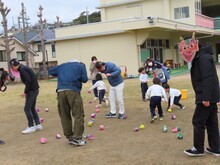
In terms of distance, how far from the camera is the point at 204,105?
500 cm

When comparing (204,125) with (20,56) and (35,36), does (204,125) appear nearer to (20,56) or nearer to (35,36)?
(20,56)

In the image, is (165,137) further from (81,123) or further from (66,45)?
(66,45)

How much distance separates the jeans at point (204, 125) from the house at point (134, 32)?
19.4m

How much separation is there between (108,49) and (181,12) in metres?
9.36

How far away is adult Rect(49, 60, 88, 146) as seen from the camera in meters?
6.32

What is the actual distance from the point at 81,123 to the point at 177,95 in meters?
4.03

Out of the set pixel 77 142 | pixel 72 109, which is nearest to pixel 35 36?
pixel 72 109

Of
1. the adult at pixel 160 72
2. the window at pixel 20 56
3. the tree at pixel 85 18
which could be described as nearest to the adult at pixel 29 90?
the adult at pixel 160 72

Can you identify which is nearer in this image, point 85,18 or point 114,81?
point 114,81

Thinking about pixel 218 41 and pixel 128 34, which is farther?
pixel 218 41

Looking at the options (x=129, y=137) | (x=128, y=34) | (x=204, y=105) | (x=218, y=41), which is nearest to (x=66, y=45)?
(x=128, y=34)

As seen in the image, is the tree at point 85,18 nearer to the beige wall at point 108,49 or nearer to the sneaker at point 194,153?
the beige wall at point 108,49

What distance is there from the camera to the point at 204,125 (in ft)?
16.9

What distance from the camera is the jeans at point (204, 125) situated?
16.7 feet
